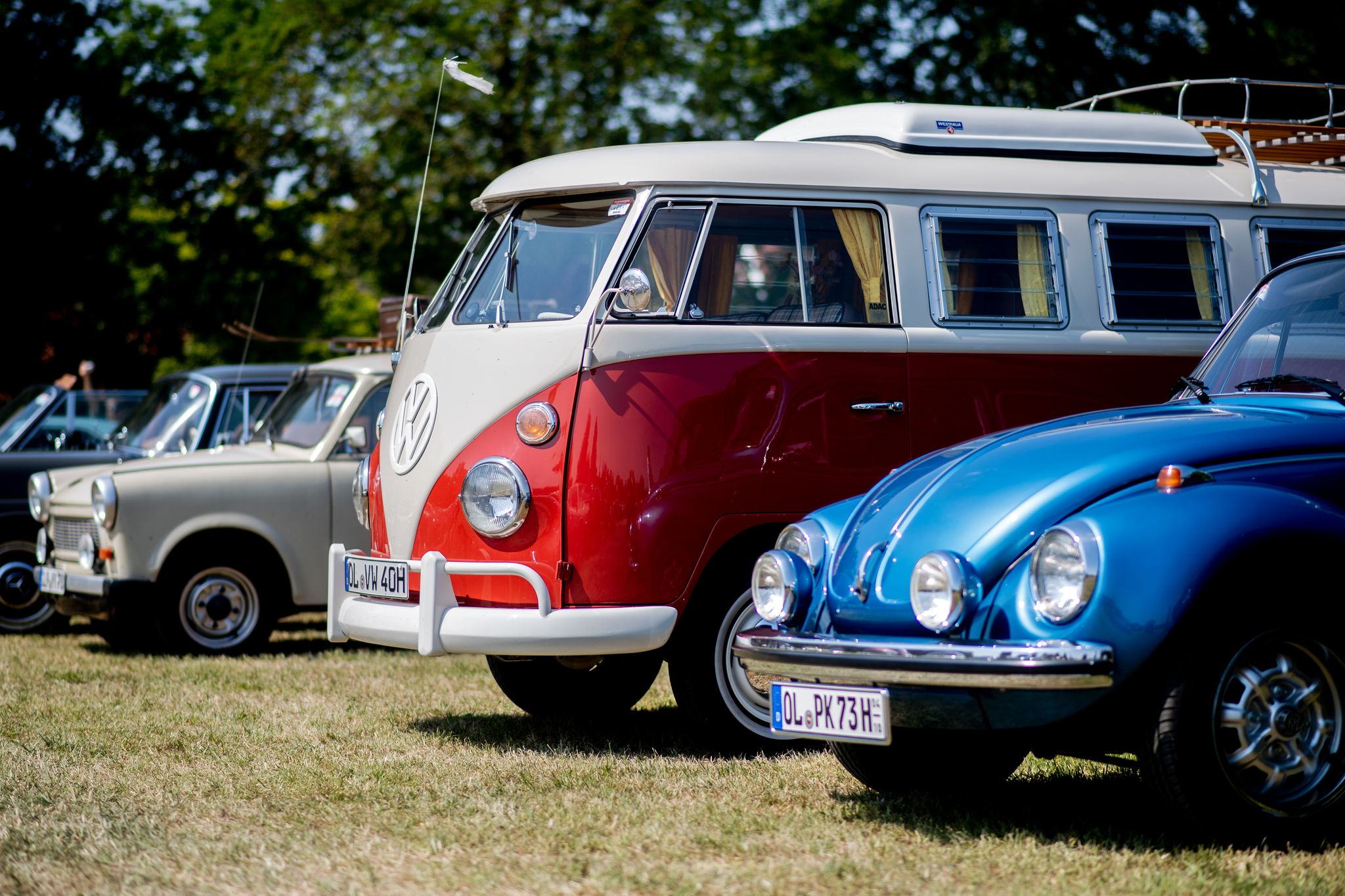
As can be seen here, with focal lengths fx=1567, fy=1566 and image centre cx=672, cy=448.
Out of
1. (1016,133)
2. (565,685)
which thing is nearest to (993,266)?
(1016,133)

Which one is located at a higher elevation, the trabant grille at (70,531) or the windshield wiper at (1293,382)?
the windshield wiper at (1293,382)

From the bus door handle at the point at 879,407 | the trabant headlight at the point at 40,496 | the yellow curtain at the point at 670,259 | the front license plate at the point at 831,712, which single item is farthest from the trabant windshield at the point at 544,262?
the trabant headlight at the point at 40,496

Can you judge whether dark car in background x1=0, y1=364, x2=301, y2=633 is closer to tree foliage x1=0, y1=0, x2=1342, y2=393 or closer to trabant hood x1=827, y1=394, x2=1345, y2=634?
trabant hood x1=827, y1=394, x2=1345, y2=634

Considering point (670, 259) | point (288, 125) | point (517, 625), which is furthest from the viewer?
point (288, 125)

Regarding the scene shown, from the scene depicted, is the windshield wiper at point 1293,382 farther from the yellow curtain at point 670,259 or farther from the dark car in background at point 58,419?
the dark car in background at point 58,419

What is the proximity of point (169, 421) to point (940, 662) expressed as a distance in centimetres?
861

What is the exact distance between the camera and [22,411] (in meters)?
12.1

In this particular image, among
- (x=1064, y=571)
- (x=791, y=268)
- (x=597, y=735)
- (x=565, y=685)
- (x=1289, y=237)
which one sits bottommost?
(x=597, y=735)

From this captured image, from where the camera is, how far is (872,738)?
474 cm

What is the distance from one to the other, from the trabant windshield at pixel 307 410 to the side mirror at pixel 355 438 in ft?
0.57

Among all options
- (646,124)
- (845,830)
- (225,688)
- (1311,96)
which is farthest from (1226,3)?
(845,830)

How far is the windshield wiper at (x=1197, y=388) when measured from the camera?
18.3ft

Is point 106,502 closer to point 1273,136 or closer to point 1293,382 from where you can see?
point 1293,382

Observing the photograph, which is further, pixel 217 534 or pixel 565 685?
pixel 217 534
